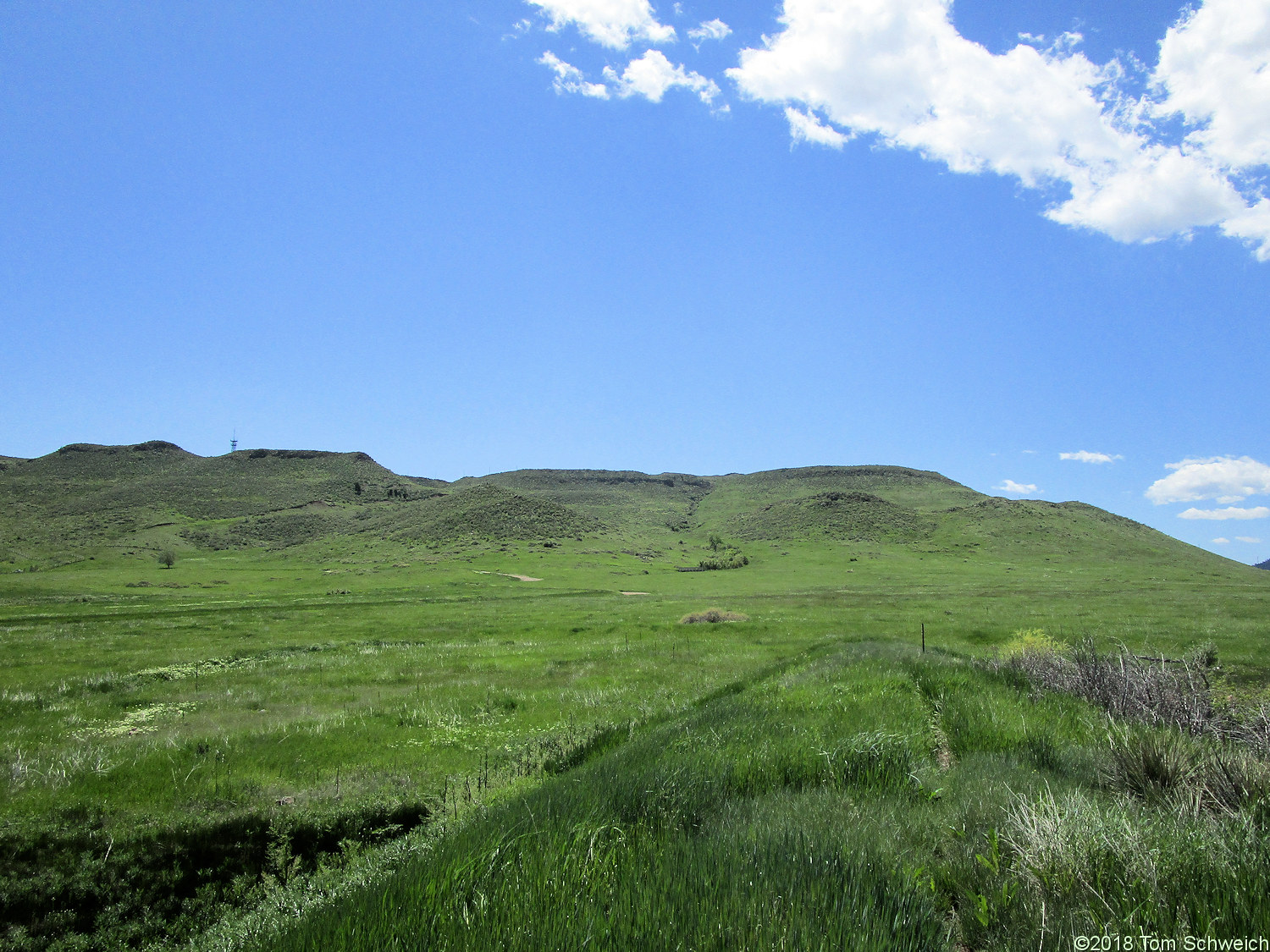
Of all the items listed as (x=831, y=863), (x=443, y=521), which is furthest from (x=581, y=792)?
(x=443, y=521)

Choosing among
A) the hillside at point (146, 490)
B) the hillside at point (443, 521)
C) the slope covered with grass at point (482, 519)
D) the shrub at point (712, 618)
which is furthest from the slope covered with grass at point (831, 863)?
the hillside at point (146, 490)

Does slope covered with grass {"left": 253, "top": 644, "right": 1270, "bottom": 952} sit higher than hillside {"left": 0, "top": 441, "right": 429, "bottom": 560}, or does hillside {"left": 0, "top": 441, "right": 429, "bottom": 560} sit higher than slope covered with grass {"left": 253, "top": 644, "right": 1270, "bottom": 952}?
hillside {"left": 0, "top": 441, "right": 429, "bottom": 560}

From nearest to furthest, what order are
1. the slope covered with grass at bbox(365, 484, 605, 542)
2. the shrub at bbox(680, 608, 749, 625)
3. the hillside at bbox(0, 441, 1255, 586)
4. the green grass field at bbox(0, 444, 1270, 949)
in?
the green grass field at bbox(0, 444, 1270, 949) < the shrub at bbox(680, 608, 749, 625) < the hillside at bbox(0, 441, 1255, 586) < the slope covered with grass at bbox(365, 484, 605, 542)

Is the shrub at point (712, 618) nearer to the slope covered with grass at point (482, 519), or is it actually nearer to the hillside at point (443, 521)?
the hillside at point (443, 521)

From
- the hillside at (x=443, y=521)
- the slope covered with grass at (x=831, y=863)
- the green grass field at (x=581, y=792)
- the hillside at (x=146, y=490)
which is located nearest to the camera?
the slope covered with grass at (x=831, y=863)

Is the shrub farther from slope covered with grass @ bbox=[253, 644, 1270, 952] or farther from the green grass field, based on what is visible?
slope covered with grass @ bbox=[253, 644, 1270, 952]

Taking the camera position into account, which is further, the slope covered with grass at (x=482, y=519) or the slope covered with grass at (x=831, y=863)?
the slope covered with grass at (x=482, y=519)

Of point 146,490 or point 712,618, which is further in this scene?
point 146,490

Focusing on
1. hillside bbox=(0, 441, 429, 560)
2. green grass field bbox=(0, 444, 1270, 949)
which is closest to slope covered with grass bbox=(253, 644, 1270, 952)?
green grass field bbox=(0, 444, 1270, 949)

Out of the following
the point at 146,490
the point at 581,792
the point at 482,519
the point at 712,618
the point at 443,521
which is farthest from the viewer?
the point at 146,490

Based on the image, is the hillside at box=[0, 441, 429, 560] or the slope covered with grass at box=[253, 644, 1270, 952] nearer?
the slope covered with grass at box=[253, 644, 1270, 952]

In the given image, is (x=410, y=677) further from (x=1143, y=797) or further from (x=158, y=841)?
(x=1143, y=797)

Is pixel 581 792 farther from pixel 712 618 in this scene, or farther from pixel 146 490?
pixel 146 490

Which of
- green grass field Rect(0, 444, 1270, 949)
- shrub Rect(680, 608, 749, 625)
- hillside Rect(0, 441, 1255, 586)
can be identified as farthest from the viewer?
hillside Rect(0, 441, 1255, 586)
